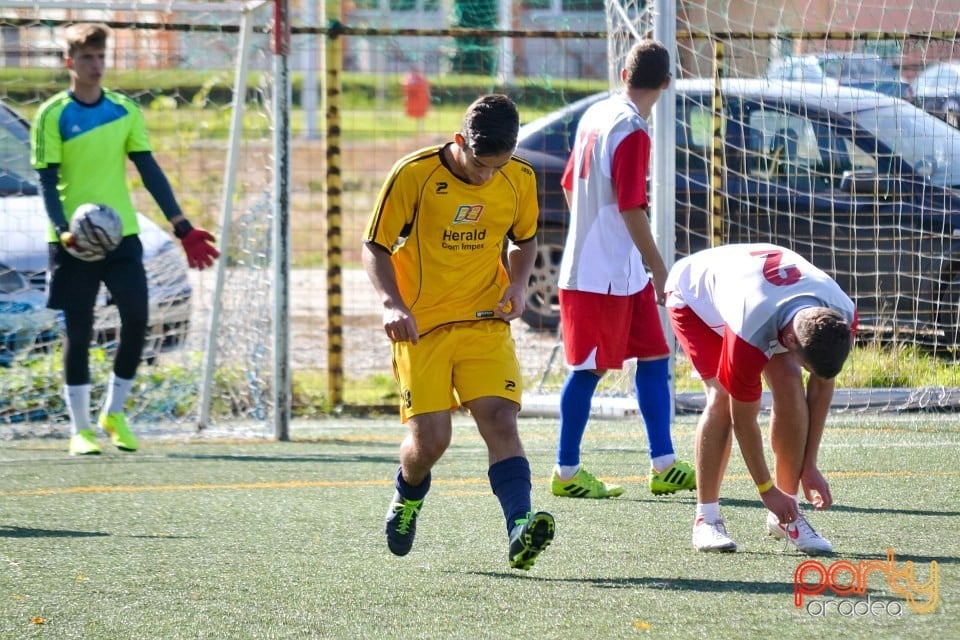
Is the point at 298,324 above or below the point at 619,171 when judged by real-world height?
below

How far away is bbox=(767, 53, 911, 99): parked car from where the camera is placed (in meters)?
7.99

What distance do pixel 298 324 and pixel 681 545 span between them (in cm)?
800

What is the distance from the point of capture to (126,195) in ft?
23.7

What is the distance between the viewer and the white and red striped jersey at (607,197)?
5.89m

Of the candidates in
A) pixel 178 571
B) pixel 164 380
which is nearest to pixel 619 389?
pixel 164 380

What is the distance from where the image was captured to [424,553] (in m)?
4.84

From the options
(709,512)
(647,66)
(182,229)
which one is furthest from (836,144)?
(709,512)

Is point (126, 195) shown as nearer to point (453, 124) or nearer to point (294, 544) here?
point (294, 544)

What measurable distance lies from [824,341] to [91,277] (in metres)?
4.34

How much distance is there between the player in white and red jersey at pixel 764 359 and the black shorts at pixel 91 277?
10.5ft

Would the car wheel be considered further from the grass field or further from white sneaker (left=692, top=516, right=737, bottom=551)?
white sneaker (left=692, top=516, right=737, bottom=551)

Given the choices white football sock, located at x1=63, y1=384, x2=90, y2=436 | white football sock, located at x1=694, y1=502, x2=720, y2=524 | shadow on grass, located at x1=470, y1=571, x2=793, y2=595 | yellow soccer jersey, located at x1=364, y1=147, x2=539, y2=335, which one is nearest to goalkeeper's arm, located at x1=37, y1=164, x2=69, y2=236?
A: white football sock, located at x1=63, y1=384, x2=90, y2=436

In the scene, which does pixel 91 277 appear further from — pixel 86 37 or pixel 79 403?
pixel 86 37

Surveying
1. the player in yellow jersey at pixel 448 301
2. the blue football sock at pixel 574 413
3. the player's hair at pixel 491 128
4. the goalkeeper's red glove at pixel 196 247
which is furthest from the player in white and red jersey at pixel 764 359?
the goalkeeper's red glove at pixel 196 247
